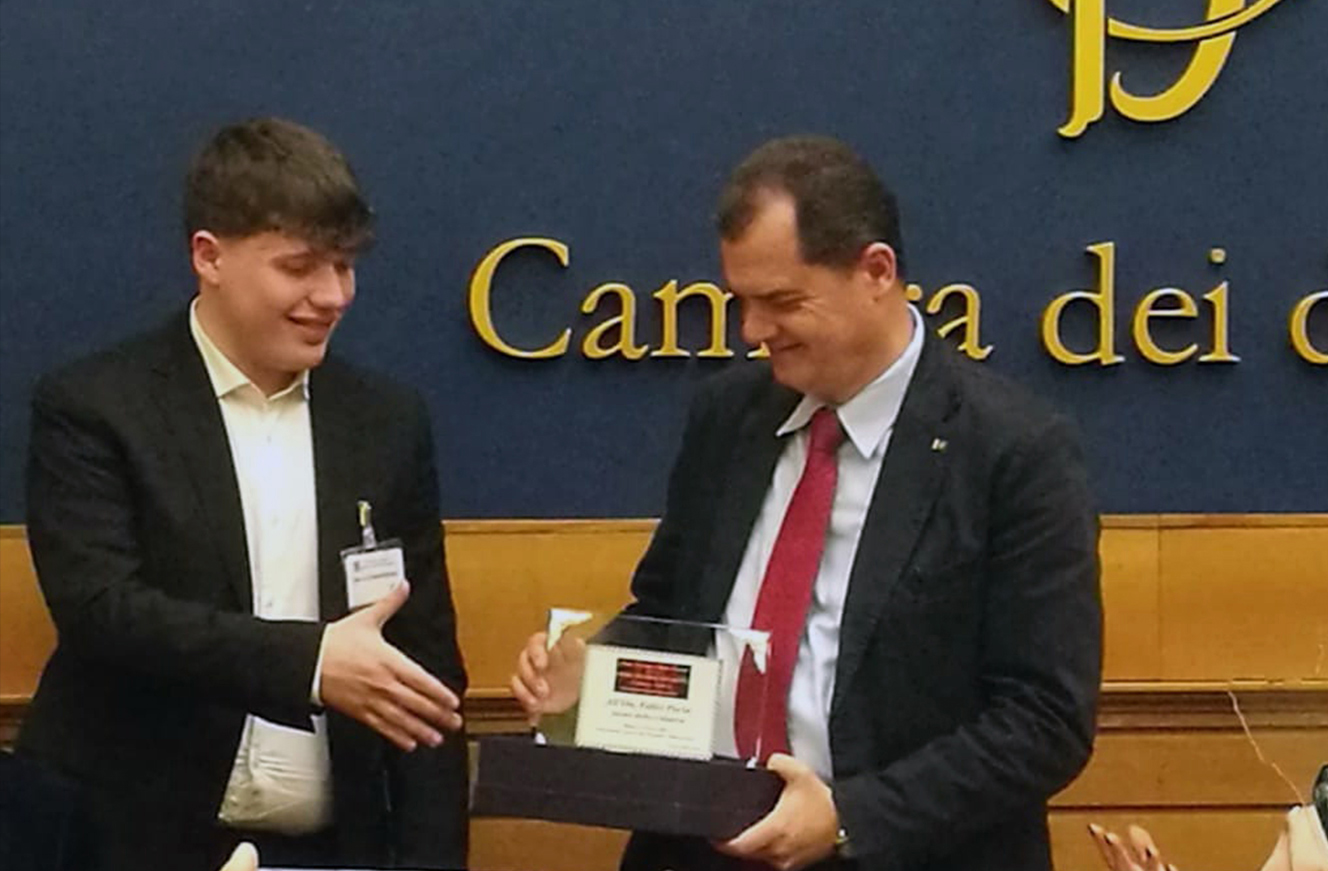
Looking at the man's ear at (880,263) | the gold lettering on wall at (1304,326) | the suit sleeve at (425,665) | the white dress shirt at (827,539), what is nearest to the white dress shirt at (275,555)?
the suit sleeve at (425,665)

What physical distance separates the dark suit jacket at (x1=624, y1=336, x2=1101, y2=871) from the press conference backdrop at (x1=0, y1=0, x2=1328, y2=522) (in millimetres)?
882

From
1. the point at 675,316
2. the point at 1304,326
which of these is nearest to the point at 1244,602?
the point at 1304,326

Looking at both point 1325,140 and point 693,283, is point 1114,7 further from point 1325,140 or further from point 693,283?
point 693,283

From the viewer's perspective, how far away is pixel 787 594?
2.38 metres

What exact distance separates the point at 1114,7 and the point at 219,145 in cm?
144

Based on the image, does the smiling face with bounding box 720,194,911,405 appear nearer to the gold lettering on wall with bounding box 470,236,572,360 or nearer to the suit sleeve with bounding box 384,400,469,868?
the suit sleeve with bounding box 384,400,469,868

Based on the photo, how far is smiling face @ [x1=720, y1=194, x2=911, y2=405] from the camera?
2336 millimetres

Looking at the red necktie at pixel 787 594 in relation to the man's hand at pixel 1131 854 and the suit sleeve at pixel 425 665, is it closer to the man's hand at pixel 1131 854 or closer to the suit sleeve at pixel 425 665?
the man's hand at pixel 1131 854

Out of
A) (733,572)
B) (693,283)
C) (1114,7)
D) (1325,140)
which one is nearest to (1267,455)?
(1325,140)

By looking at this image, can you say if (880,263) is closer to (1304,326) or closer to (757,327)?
(757,327)

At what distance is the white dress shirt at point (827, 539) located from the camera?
2359mm

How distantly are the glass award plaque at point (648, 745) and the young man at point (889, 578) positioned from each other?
0.10ft

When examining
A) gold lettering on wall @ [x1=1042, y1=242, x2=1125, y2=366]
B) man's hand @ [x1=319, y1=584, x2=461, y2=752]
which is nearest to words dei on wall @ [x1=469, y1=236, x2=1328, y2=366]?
gold lettering on wall @ [x1=1042, y1=242, x2=1125, y2=366]

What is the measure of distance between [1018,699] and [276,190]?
107 cm
